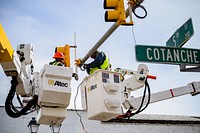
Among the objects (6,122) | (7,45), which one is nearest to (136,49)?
(7,45)

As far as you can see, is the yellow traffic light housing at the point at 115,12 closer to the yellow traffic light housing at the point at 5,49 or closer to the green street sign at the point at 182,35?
the yellow traffic light housing at the point at 5,49

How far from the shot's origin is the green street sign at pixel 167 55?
23.5 ft

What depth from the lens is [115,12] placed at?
5738 mm

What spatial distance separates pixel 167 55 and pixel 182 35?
0.57m

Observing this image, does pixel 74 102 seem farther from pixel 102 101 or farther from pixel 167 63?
pixel 167 63

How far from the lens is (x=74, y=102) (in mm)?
7039

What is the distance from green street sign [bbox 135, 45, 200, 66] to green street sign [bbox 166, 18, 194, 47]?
21 cm

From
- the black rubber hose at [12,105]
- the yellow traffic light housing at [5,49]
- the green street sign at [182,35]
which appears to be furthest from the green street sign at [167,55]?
the yellow traffic light housing at [5,49]

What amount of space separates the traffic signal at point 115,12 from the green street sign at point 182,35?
6.69 ft

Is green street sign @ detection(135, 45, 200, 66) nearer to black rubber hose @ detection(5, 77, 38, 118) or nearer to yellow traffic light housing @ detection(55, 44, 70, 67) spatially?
yellow traffic light housing @ detection(55, 44, 70, 67)

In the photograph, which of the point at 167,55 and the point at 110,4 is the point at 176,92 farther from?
the point at 110,4

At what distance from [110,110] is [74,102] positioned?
108 centimetres

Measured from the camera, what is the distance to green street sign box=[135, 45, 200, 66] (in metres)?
7.15

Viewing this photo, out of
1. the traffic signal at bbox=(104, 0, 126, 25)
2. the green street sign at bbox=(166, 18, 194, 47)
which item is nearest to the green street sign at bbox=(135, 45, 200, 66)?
the green street sign at bbox=(166, 18, 194, 47)
